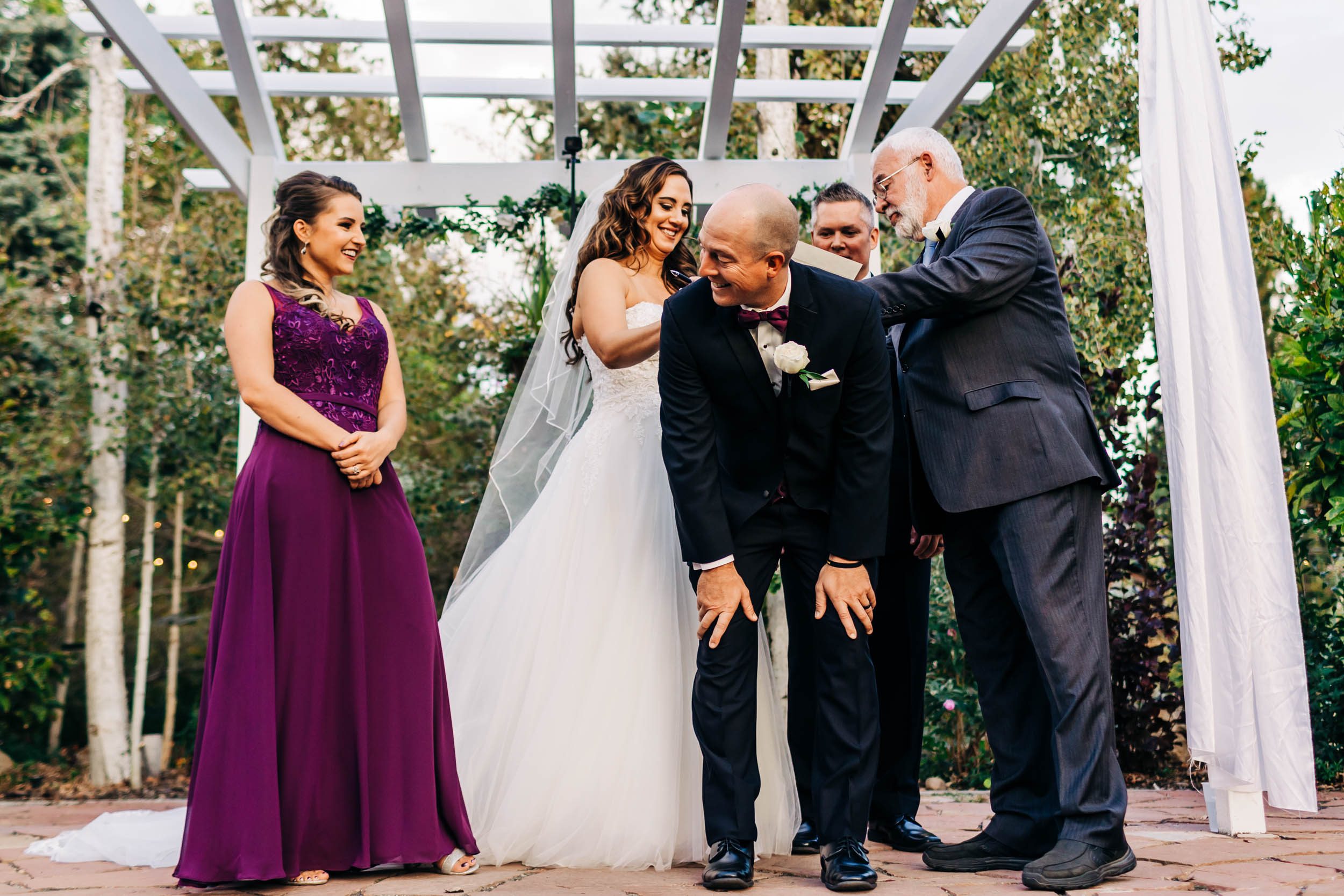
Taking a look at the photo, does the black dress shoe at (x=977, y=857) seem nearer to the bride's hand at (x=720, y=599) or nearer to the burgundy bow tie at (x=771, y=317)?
the bride's hand at (x=720, y=599)

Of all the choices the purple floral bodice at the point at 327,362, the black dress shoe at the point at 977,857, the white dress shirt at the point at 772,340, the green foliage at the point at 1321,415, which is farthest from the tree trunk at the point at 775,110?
the black dress shoe at the point at 977,857

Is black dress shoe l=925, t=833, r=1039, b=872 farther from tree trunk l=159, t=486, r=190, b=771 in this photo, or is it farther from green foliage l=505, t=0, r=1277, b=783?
tree trunk l=159, t=486, r=190, b=771

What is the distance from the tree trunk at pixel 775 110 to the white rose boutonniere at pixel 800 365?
5935mm

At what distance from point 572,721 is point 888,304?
1.44 m

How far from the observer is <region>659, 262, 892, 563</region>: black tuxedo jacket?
2686 millimetres

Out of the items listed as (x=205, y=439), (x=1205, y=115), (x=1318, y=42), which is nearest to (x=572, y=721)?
(x=1205, y=115)

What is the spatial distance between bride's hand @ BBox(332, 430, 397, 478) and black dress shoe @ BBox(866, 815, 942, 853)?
1841 millimetres

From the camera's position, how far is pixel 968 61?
4.82m

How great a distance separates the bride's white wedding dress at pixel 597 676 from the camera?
116 inches

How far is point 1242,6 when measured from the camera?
748 centimetres

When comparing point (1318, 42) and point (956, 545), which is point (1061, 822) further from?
point (1318, 42)

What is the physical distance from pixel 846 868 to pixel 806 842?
0.58 m


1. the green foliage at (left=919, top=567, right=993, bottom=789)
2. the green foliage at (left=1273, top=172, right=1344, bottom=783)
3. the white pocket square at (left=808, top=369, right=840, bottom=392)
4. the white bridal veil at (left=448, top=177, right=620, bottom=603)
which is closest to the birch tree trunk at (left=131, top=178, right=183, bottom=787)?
the white bridal veil at (left=448, top=177, right=620, bottom=603)

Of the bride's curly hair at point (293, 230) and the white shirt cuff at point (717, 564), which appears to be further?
the bride's curly hair at point (293, 230)
